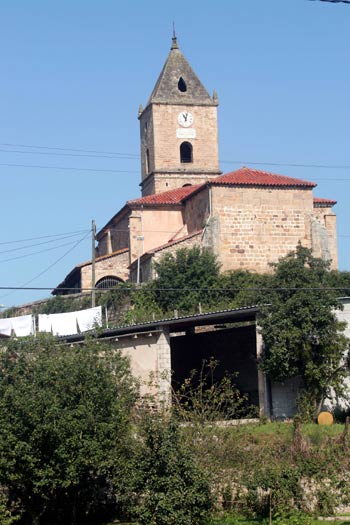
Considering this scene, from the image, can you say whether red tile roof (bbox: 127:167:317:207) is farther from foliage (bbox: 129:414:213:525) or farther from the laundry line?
foliage (bbox: 129:414:213:525)

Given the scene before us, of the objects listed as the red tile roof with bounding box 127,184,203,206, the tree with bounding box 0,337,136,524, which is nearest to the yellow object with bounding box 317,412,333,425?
the tree with bounding box 0,337,136,524

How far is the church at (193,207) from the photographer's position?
5006 centimetres

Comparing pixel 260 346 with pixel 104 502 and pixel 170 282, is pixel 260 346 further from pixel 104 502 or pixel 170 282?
pixel 170 282

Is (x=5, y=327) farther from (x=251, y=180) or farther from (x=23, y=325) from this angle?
(x=251, y=180)

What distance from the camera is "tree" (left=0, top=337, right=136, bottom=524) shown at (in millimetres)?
23094

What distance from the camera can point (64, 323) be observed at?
4244cm

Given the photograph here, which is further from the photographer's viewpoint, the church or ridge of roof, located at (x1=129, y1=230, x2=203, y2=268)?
the church

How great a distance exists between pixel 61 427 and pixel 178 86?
44.5 meters

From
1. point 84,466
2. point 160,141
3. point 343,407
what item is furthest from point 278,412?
point 160,141

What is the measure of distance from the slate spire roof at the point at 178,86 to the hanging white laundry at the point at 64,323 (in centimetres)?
2481

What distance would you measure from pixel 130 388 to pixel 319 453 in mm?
5230

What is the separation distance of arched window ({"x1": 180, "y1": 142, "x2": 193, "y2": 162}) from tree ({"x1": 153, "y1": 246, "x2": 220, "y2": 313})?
17053 millimetres

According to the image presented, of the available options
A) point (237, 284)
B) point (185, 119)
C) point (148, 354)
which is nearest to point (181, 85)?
point (185, 119)

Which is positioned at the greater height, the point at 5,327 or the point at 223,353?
the point at 5,327
